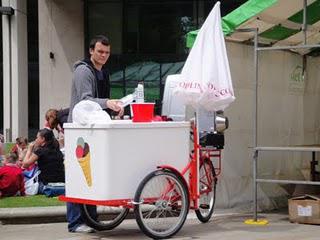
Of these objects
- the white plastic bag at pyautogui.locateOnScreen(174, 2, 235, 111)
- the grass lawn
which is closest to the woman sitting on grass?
the grass lawn

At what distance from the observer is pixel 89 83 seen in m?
6.82

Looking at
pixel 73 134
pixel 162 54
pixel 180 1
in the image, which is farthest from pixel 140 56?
pixel 73 134

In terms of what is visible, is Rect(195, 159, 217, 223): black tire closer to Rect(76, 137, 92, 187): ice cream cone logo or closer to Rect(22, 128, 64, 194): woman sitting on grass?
Rect(76, 137, 92, 187): ice cream cone logo

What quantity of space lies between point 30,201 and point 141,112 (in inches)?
128

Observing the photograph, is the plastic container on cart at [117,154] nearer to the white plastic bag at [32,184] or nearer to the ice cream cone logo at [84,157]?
the ice cream cone logo at [84,157]

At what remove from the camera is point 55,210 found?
26.5 feet

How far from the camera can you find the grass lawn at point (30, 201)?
865 cm

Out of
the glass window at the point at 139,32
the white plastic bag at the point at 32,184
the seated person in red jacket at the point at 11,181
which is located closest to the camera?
the seated person in red jacket at the point at 11,181

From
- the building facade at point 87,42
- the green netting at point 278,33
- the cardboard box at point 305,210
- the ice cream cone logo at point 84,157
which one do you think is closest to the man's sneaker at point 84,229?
the ice cream cone logo at point 84,157

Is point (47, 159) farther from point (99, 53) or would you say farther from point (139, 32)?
point (139, 32)

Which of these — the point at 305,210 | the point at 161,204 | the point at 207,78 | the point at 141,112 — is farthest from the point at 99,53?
the point at 305,210

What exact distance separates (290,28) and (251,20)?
4.16 feet

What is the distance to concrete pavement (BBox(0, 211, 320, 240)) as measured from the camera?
268 inches

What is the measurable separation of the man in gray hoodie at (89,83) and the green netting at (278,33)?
8.39ft
